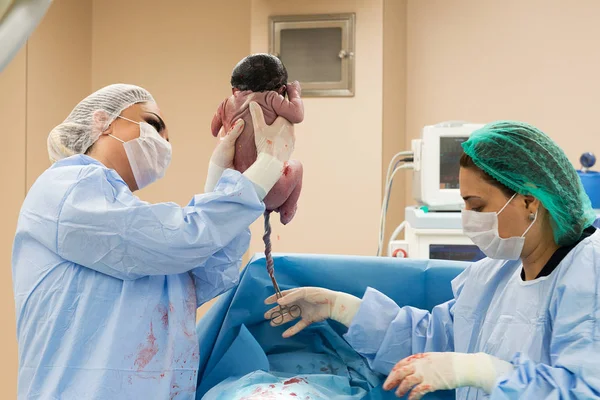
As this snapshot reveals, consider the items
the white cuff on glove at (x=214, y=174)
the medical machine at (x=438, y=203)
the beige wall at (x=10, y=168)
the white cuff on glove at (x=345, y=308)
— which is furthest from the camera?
the beige wall at (x=10, y=168)

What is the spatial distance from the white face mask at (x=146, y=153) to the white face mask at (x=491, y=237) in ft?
2.32

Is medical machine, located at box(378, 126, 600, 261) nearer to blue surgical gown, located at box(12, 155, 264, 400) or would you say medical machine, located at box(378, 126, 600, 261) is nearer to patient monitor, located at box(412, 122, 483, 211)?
patient monitor, located at box(412, 122, 483, 211)

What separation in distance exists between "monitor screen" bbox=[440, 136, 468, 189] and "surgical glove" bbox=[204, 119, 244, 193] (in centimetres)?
157

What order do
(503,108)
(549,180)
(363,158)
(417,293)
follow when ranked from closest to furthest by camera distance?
1. (549,180)
2. (417,293)
3. (363,158)
4. (503,108)

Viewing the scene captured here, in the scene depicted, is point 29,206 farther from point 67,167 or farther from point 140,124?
point 140,124

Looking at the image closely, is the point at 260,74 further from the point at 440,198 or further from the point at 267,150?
the point at 440,198

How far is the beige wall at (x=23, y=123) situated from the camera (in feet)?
11.3

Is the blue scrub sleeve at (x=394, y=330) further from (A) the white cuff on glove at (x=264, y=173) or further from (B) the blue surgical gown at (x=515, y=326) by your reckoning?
(A) the white cuff on glove at (x=264, y=173)

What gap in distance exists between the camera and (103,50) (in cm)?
413

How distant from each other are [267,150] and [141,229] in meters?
0.32

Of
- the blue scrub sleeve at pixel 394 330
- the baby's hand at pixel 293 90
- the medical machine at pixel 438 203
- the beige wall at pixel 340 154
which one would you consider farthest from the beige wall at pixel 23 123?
the blue scrub sleeve at pixel 394 330

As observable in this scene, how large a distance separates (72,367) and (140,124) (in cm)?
56

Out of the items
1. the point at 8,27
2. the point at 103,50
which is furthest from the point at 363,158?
the point at 8,27

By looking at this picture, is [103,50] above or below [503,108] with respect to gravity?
above
